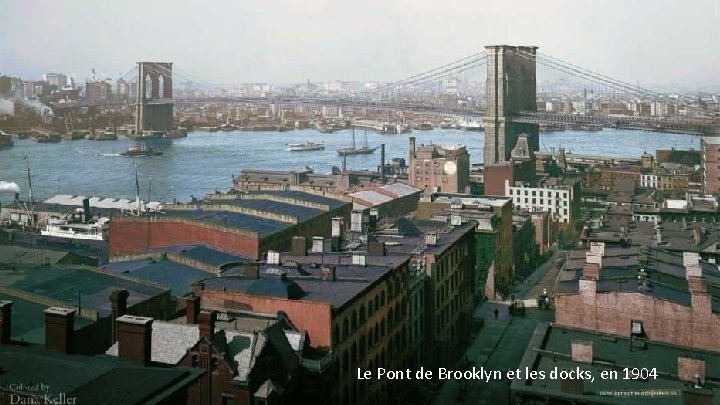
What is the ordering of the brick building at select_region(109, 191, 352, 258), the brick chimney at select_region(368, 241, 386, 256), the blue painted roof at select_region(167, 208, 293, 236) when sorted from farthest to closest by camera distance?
1. the blue painted roof at select_region(167, 208, 293, 236)
2. the brick building at select_region(109, 191, 352, 258)
3. the brick chimney at select_region(368, 241, 386, 256)

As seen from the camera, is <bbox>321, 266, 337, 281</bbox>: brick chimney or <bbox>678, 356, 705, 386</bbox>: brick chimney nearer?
<bbox>678, 356, 705, 386</bbox>: brick chimney

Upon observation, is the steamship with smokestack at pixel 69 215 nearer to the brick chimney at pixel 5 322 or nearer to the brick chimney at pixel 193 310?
the brick chimney at pixel 193 310

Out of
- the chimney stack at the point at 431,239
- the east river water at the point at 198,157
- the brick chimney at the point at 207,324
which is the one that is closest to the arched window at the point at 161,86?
the east river water at the point at 198,157

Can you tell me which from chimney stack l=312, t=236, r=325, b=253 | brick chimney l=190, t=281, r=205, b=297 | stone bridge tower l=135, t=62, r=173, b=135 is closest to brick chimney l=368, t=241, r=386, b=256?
chimney stack l=312, t=236, r=325, b=253

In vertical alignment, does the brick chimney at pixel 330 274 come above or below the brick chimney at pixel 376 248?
below

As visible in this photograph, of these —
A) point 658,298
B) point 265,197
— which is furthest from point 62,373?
point 265,197

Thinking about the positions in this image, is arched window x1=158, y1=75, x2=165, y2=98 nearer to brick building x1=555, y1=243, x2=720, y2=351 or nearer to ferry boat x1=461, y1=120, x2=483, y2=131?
ferry boat x1=461, y1=120, x2=483, y2=131

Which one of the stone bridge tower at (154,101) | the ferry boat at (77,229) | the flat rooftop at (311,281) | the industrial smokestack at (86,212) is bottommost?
the ferry boat at (77,229)
